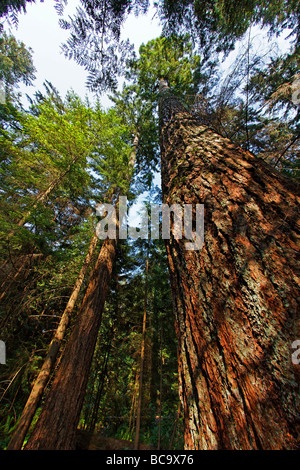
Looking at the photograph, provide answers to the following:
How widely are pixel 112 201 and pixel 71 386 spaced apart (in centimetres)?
550

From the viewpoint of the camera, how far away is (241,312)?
0.72 m

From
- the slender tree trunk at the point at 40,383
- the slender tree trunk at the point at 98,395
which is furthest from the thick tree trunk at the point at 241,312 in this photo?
the slender tree trunk at the point at 98,395

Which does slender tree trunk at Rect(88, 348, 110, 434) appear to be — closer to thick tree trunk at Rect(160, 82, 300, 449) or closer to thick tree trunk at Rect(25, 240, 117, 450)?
thick tree trunk at Rect(25, 240, 117, 450)

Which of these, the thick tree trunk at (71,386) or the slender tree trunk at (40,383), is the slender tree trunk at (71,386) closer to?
the thick tree trunk at (71,386)

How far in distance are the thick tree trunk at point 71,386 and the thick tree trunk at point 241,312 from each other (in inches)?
121

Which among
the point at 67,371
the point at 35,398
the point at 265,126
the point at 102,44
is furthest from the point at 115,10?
the point at 35,398

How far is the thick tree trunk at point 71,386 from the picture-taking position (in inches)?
98.6

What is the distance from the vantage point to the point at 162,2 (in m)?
2.71

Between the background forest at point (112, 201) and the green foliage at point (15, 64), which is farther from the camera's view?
the green foliage at point (15, 64)

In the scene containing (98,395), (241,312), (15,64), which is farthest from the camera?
(15,64)

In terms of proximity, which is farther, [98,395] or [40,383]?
[98,395]

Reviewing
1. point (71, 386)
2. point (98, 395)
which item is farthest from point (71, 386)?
point (98, 395)

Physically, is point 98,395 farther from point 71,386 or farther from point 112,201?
point 112,201
